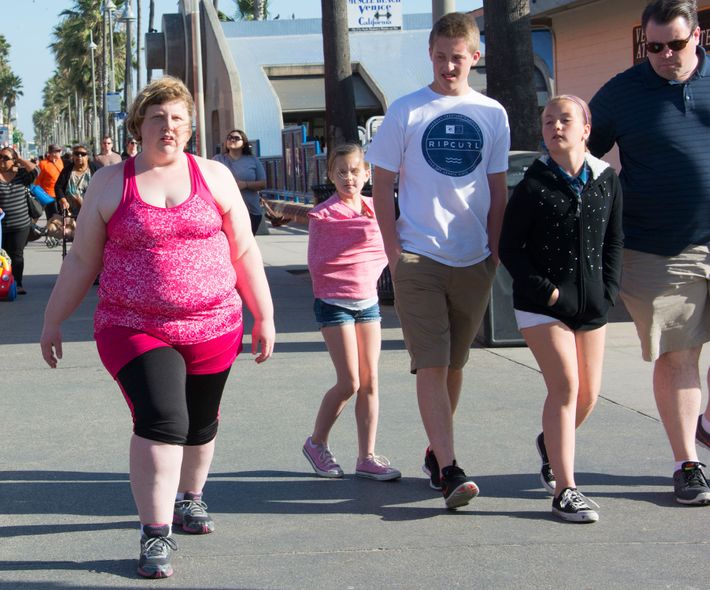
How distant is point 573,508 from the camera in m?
5.10

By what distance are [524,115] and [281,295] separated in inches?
150

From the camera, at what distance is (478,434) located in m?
6.78

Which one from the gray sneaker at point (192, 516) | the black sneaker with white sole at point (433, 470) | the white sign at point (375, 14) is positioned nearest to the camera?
the gray sneaker at point (192, 516)

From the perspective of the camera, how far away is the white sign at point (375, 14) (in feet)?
54.4

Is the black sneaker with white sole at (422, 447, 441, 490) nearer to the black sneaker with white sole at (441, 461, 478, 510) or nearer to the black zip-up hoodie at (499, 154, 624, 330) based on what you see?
the black sneaker with white sole at (441, 461, 478, 510)

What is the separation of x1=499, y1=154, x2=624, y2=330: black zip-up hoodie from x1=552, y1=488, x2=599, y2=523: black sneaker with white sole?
2.27 ft

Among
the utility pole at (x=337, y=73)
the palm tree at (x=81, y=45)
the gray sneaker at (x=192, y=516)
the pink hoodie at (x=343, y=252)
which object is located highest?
the palm tree at (x=81, y=45)

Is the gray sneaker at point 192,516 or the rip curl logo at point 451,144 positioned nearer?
the gray sneaker at point 192,516

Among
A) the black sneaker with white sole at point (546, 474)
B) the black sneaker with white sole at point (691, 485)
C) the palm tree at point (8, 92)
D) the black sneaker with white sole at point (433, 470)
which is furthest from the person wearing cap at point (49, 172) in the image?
the palm tree at point (8, 92)

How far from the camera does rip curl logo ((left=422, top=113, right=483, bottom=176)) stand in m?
5.30

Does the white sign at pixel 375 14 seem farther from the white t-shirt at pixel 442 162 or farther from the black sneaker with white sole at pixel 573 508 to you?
the black sneaker with white sole at pixel 573 508

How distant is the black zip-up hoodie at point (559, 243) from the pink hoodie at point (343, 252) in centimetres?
90

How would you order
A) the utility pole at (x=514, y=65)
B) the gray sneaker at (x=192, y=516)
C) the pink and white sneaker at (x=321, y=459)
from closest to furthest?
1. the gray sneaker at (x=192, y=516)
2. the pink and white sneaker at (x=321, y=459)
3. the utility pole at (x=514, y=65)

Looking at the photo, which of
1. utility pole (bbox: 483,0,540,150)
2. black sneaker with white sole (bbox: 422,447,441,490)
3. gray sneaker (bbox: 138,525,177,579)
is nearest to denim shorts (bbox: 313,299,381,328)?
black sneaker with white sole (bbox: 422,447,441,490)
